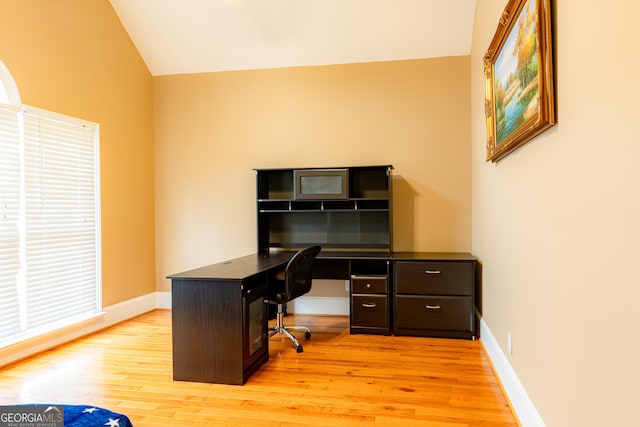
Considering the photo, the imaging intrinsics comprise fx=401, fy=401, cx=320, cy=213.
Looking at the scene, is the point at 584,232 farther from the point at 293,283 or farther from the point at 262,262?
the point at 262,262

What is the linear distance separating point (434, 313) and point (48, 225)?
146 inches

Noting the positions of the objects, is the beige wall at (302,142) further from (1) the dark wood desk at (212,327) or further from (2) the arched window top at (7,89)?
(1) the dark wood desk at (212,327)

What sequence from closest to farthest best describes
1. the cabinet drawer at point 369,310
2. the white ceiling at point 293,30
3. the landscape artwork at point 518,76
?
the landscape artwork at point 518,76 → the cabinet drawer at point 369,310 → the white ceiling at point 293,30

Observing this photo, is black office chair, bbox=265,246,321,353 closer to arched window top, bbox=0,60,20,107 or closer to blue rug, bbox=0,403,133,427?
blue rug, bbox=0,403,133,427

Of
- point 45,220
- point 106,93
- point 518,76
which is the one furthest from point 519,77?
point 106,93

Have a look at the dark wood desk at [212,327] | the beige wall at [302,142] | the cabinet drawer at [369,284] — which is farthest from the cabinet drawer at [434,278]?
the dark wood desk at [212,327]

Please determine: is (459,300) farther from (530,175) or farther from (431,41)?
(431,41)

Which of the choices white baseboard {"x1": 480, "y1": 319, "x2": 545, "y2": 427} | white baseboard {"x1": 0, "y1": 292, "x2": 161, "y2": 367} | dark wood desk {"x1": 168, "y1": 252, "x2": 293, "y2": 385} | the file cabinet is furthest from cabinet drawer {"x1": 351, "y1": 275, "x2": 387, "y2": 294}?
white baseboard {"x1": 0, "y1": 292, "x2": 161, "y2": 367}

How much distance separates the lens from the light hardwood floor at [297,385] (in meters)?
2.38

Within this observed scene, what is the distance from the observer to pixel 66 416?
1633 millimetres

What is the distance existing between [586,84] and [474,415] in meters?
1.91

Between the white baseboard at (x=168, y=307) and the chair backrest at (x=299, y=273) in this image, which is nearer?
the white baseboard at (x=168, y=307)

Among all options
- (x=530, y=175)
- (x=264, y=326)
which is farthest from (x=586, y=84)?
(x=264, y=326)

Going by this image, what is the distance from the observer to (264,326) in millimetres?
3299
